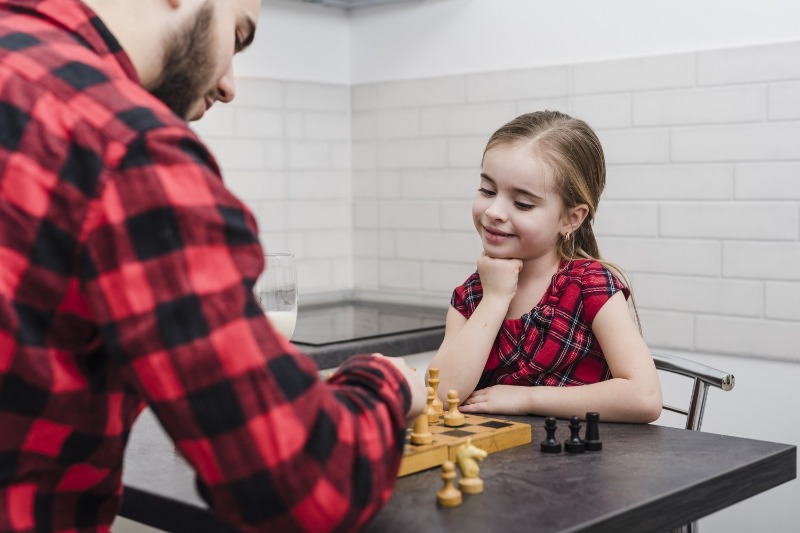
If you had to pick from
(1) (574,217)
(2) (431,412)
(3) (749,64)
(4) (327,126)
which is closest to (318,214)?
(4) (327,126)

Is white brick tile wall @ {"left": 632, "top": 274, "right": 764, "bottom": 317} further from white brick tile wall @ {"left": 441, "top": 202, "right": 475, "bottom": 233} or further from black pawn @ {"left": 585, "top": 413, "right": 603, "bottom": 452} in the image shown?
black pawn @ {"left": 585, "top": 413, "right": 603, "bottom": 452}

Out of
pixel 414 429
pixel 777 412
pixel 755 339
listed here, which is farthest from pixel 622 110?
pixel 414 429

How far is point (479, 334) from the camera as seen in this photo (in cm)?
182

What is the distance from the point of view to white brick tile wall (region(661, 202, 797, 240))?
2648 mm

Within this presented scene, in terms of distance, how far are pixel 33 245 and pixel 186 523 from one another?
1.48 feet

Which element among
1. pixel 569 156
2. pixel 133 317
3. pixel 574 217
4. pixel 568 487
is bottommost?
pixel 568 487

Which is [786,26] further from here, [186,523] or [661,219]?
[186,523]

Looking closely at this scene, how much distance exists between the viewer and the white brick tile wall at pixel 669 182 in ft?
9.05

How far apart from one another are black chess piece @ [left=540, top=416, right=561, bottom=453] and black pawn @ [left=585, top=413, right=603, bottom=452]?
4cm

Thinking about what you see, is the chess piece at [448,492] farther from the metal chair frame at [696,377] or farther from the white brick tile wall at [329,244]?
the white brick tile wall at [329,244]

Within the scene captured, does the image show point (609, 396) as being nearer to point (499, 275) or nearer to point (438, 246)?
point (499, 275)

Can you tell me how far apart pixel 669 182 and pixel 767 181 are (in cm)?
28

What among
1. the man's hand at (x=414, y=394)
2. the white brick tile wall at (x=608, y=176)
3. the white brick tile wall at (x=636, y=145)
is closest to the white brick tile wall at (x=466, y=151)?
the white brick tile wall at (x=608, y=176)

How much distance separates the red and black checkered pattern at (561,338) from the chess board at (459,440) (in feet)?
1.14
